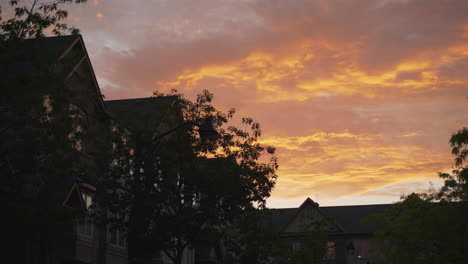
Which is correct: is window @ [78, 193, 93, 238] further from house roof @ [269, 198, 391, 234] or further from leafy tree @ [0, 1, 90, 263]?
house roof @ [269, 198, 391, 234]

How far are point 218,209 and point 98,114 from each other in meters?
10.7

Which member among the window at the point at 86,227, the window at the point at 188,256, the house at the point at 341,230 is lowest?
the window at the point at 188,256

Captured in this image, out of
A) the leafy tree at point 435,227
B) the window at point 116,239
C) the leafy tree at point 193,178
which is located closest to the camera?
the leafy tree at point 193,178

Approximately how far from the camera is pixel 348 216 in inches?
Answer: 3438

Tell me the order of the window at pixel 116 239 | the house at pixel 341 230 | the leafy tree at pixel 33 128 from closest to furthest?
the leafy tree at pixel 33 128, the window at pixel 116 239, the house at pixel 341 230

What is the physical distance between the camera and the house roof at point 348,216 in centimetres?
8381

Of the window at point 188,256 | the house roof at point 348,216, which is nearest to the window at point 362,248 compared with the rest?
the house roof at point 348,216

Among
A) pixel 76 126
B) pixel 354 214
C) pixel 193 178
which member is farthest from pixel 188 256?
pixel 354 214

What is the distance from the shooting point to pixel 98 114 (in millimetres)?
36875

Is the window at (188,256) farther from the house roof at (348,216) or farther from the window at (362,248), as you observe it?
the window at (362,248)

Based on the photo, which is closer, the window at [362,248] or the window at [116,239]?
the window at [116,239]

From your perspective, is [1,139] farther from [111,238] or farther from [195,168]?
[111,238]

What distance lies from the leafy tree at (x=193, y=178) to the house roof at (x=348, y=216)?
175ft

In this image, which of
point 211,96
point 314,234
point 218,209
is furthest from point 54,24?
point 314,234
